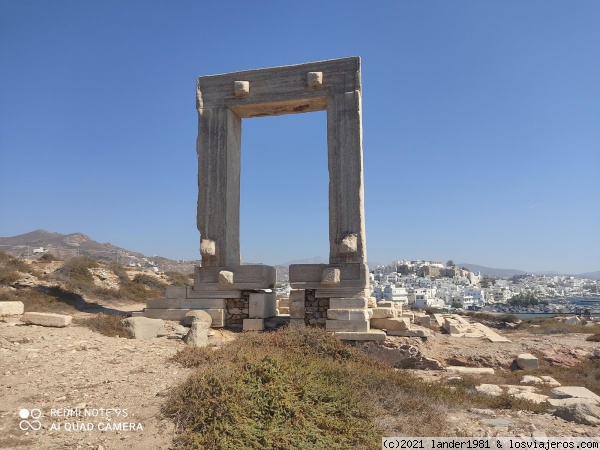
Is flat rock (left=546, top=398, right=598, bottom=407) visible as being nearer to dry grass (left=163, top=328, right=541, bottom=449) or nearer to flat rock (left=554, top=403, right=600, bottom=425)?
dry grass (left=163, top=328, right=541, bottom=449)

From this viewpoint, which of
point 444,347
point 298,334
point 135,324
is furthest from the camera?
point 444,347

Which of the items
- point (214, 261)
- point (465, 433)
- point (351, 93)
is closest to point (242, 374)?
point (465, 433)

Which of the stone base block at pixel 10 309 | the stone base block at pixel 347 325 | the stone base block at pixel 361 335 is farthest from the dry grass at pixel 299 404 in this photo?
the stone base block at pixel 10 309

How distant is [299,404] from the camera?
456 cm

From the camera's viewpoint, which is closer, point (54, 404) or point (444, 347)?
point (54, 404)

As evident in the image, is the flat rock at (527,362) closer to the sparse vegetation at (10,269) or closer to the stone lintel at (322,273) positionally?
the stone lintel at (322,273)

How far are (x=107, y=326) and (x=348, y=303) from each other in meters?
5.10

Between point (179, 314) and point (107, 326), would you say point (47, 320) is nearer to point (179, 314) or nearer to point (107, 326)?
point (107, 326)

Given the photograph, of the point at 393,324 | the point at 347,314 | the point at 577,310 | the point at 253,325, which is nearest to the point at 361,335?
the point at 347,314

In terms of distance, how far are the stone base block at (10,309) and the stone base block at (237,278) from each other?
4.01 meters

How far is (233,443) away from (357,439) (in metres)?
1.19

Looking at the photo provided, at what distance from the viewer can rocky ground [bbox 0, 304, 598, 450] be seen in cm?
408

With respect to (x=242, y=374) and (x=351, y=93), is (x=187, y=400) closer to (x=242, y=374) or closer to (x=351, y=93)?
(x=242, y=374)

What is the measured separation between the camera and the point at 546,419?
4965mm
